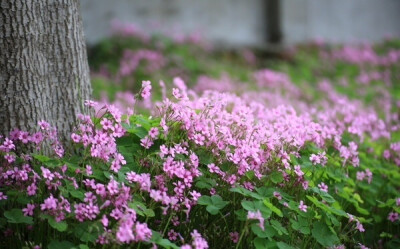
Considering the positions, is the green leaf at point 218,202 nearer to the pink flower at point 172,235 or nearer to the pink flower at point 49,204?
the pink flower at point 172,235

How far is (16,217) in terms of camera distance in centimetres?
280

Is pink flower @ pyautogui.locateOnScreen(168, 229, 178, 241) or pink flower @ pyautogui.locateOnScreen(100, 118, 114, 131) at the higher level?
pink flower @ pyautogui.locateOnScreen(100, 118, 114, 131)

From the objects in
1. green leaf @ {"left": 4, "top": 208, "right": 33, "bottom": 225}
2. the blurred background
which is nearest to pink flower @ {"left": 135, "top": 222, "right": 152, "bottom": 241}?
green leaf @ {"left": 4, "top": 208, "right": 33, "bottom": 225}

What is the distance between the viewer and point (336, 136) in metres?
3.92

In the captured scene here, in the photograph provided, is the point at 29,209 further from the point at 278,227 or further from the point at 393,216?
the point at 393,216

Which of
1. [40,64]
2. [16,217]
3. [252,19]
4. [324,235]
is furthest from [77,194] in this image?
[252,19]

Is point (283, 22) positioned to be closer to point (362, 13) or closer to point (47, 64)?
point (362, 13)

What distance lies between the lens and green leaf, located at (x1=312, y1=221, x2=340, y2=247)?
319cm

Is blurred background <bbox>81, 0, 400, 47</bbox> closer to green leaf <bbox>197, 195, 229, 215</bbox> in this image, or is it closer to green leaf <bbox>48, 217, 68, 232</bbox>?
green leaf <bbox>197, 195, 229, 215</bbox>

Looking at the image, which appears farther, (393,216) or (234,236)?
(393,216)

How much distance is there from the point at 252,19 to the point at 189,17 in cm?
207

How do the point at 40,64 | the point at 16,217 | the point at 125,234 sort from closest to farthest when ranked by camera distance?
the point at 125,234
the point at 16,217
the point at 40,64

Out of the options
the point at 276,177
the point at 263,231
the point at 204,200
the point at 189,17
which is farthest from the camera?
the point at 189,17

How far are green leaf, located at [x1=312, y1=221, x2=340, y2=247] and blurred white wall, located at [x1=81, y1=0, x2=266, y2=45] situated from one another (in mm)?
7779
